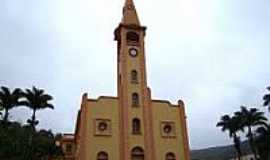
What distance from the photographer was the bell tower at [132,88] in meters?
40.1

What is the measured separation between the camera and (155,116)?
4169 cm

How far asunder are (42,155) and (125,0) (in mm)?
19602

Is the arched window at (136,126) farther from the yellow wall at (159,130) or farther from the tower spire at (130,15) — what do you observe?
the tower spire at (130,15)

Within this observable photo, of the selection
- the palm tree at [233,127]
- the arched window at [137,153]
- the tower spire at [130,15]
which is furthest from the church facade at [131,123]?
the palm tree at [233,127]

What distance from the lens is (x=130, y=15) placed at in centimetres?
4719

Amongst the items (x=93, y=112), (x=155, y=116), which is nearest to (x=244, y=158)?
(x=155, y=116)

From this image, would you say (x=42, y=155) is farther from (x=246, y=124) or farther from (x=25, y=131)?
(x=246, y=124)

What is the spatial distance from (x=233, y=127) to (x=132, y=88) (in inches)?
667

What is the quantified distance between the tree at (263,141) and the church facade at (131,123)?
1083 cm

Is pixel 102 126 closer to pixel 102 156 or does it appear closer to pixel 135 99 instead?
pixel 102 156

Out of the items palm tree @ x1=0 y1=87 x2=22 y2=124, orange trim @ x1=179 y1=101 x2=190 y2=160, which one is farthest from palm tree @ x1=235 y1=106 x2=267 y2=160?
palm tree @ x1=0 y1=87 x2=22 y2=124

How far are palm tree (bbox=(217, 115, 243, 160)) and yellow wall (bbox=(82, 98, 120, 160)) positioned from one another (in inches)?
727

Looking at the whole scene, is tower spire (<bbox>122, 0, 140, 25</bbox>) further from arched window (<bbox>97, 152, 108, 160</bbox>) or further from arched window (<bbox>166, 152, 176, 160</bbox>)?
arched window (<bbox>166, 152, 176, 160</bbox>)

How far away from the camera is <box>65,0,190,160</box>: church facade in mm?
39094
